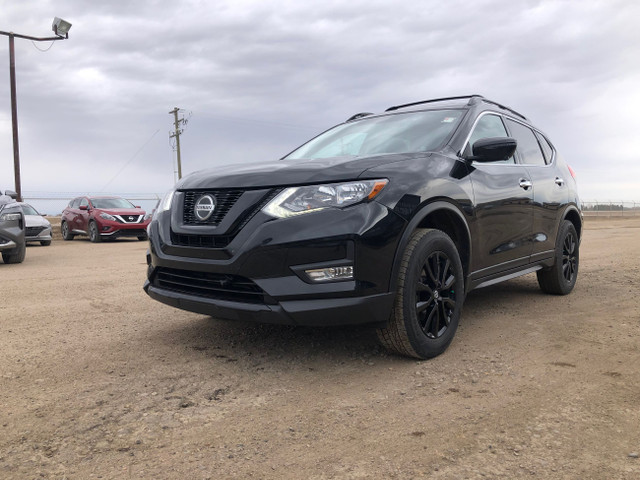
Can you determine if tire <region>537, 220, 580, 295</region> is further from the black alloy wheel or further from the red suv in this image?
the red suv

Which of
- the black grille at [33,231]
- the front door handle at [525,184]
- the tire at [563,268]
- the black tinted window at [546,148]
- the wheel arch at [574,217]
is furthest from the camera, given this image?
the black grille at [33,231]

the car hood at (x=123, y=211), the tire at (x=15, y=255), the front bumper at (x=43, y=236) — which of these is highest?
the car hood at (x=123, y=211)

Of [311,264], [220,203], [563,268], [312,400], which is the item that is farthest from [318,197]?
[563,268]

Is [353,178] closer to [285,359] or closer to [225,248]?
[225,248]

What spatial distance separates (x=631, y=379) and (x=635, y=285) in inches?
140

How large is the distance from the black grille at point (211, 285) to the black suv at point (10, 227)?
6.57 metres

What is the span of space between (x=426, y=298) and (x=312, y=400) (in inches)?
40.0

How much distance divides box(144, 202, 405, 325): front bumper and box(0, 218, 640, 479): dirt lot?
15.2 inches

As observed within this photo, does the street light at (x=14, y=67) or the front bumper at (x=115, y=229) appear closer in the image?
the front bumper at (x=115, y=229)

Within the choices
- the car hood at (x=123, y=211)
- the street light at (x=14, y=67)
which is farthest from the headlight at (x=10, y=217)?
the street light at (x=14, y=67)

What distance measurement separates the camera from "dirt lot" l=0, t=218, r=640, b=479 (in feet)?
6.66

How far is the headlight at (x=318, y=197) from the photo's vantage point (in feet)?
9.52

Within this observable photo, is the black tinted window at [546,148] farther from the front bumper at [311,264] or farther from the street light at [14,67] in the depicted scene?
the street light at [14,67]

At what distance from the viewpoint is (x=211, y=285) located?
10.3 feet
